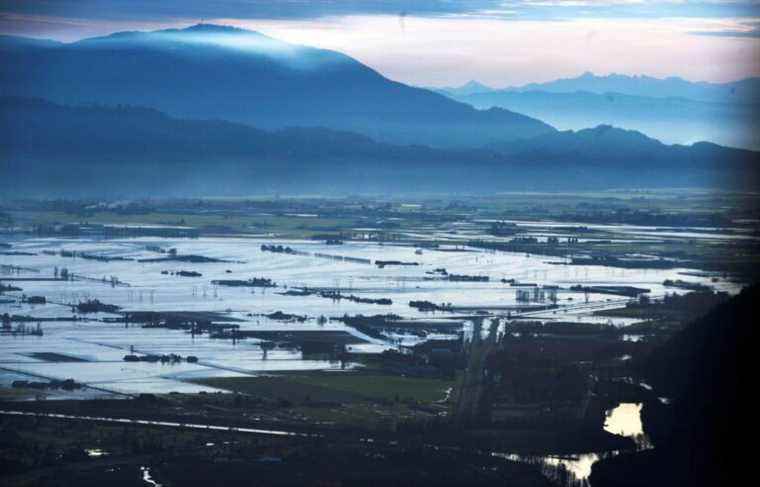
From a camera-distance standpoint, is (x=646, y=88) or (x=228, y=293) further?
(x=646, y=88)

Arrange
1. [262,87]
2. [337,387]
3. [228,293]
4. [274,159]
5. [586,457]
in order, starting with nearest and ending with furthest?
[586,457]
[337,387]
[228,293]
[274,159]
[262,87]

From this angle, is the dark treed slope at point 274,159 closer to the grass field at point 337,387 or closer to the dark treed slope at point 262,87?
the dark treed slope at point 262,87

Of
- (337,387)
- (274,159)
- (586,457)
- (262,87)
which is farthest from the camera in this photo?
(262,87)

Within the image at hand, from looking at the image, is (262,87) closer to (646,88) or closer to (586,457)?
(646,88)

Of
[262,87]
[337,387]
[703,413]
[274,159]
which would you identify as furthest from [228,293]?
[262,87]

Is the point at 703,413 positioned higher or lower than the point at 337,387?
higher

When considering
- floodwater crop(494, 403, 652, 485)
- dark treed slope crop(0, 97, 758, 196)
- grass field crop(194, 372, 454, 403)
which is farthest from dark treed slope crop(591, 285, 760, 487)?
dark treed slope crop(0, 97, 758, 196)
